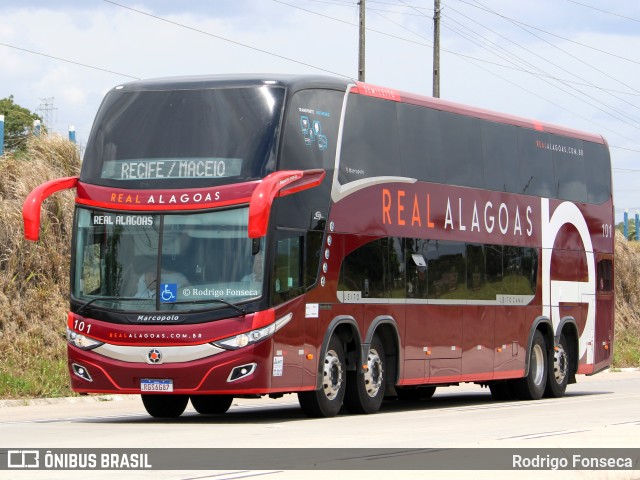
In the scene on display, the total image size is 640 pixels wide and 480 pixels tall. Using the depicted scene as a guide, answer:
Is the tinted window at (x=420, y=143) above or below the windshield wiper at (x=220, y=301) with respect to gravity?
above

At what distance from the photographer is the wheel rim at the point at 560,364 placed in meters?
27.4

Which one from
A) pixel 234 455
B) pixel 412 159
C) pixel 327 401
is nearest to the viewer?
pixel 234 455

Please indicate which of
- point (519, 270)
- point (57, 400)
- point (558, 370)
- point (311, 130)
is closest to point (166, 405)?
point (57, 400)

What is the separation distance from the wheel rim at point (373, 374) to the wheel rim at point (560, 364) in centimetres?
640

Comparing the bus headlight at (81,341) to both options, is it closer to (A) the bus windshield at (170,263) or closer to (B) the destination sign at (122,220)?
(A) the bus windshield at (170,263)

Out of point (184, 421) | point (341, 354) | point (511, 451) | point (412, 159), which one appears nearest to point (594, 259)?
point (412, 159)

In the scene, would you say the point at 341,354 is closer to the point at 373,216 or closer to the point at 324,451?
the point at 373,216

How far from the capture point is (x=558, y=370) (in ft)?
90.4

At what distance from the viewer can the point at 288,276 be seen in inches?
771

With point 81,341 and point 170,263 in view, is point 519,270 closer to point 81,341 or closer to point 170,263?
point 170,263

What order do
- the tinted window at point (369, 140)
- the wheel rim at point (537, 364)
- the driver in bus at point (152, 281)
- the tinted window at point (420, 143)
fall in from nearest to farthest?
the driver in bus at point (152, 281)
the tinted window at point (369, 140)
the tinted window at point (420, 143)
the wheel rim at point (537, 364)

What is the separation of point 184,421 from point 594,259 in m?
11.3

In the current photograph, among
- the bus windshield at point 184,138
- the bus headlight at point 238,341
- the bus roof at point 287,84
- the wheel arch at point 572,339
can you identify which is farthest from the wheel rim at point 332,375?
the wheel arch at point 572,339

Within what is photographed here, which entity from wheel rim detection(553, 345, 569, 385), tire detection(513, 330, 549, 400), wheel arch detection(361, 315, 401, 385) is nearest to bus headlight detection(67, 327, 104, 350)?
wheel arch detection(361, 315, 401, 385)
